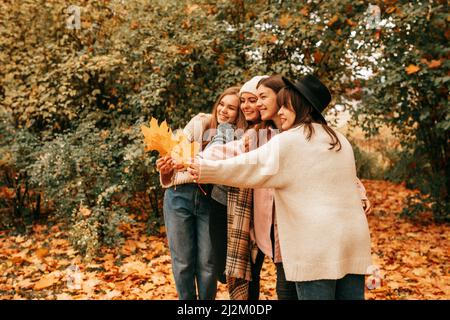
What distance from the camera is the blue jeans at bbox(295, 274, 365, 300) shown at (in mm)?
2104

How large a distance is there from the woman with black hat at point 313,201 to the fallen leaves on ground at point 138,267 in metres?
A: 2.33

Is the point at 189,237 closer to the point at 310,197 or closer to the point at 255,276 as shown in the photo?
the point at 255,276

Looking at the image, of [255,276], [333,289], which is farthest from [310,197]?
[255,276]

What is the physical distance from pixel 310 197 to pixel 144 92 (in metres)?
4.16

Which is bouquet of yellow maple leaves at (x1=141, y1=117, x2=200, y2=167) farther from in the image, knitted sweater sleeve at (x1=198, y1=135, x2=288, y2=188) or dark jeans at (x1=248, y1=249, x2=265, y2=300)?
dark jeans at (x1=248, y1=249, x2=265, y2=300)

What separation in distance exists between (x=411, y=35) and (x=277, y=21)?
178cm

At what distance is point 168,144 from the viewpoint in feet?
7.27

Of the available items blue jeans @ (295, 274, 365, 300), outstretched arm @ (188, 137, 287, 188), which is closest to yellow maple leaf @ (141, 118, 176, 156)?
outstretched arm @ (188, 137, 287, 188)

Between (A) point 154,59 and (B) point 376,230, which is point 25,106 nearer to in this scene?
(A) point 154,59

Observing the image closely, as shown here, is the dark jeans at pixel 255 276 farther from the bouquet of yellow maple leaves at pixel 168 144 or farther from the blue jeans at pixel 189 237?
the bouquet of yellow maple leaves at pixel 168 144

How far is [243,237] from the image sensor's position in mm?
2641
